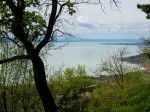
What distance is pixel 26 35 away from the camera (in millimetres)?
13875

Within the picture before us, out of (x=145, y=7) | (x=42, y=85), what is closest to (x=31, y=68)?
(x=42, y=85)

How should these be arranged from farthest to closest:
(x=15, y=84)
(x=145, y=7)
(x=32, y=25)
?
1. (x=145, y=7)
2. (x=15, y=84)
3. (x=32, y=25)

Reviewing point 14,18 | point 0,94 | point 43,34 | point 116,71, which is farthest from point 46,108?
point 116,71

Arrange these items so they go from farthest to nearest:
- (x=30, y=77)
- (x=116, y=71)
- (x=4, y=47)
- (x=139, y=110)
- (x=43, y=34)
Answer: (x=116, y=71) → (x=30, y=77) → (x=4, y=47) → (x=139, y=110) → (x=43, y=34)

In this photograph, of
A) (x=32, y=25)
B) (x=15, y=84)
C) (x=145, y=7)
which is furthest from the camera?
(x=145, y=7)

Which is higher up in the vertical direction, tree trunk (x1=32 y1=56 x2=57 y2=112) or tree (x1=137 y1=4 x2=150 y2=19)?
tree (x1=137 y1=4 x2=150 y2=19)

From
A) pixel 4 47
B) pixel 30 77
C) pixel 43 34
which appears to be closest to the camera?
pixel 43 34

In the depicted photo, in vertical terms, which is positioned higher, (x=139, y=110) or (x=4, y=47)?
(x=4, y=47)

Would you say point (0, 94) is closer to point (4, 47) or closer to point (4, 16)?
point (4, 47)

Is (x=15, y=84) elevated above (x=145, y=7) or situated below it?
below

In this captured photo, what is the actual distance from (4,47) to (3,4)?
816 centimetres

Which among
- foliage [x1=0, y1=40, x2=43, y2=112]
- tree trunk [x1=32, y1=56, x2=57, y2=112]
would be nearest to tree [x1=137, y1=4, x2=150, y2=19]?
foliage [x1=0, y1=40, x2=43, y2=112]

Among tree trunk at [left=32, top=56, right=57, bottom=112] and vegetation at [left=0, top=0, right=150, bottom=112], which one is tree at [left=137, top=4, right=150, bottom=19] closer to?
vegetation at [left=0, top=0, right=150, bottom=112]

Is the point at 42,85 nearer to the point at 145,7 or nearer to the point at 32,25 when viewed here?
the point at 32,25
